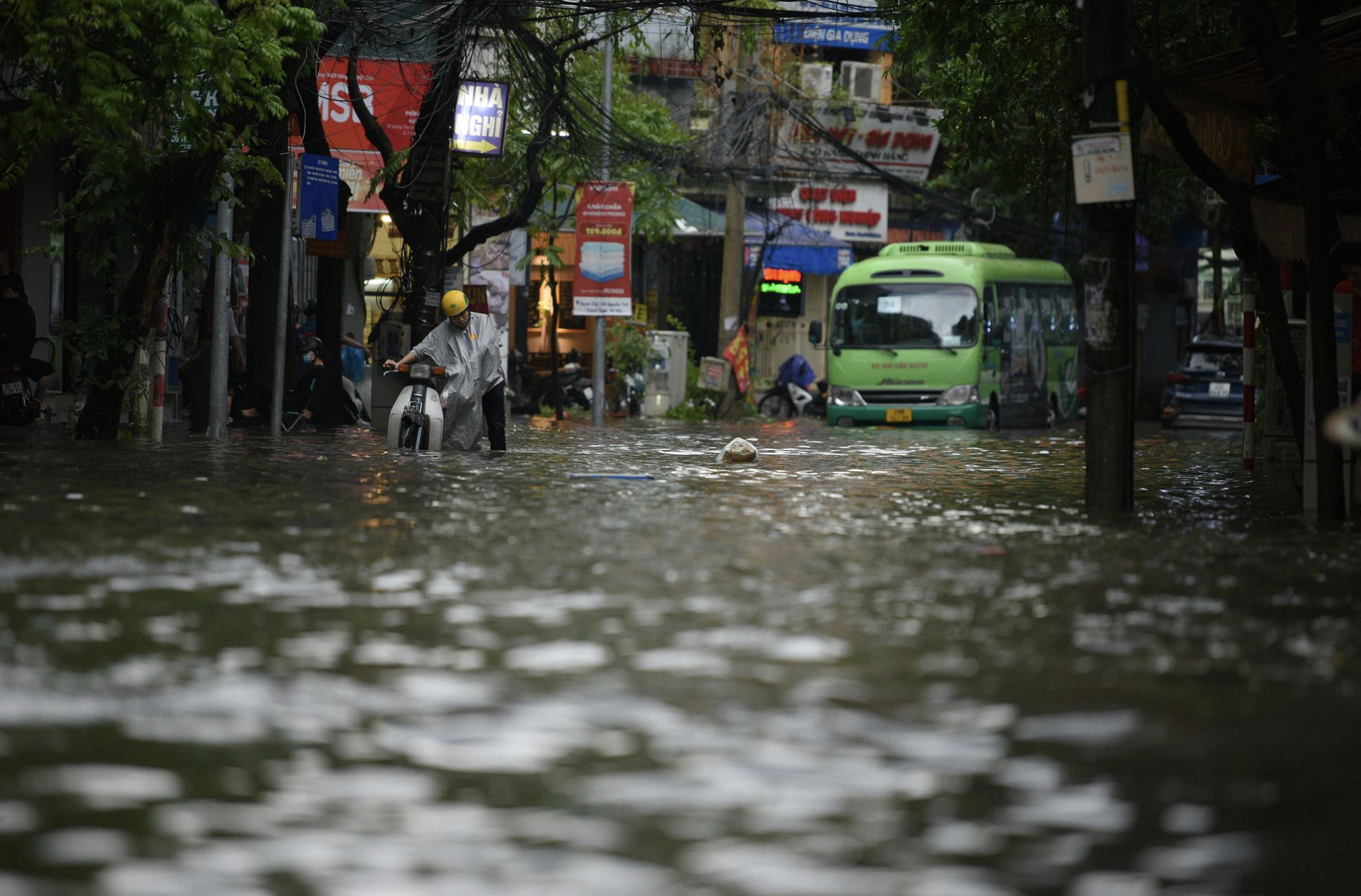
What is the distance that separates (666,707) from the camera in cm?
523

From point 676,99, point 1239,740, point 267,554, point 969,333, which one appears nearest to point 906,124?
point 676,99

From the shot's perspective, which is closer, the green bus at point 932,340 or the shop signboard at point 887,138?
the green bus at point 932,340

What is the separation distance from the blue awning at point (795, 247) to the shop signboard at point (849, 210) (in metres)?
1.11

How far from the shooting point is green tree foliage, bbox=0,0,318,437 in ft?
48.9

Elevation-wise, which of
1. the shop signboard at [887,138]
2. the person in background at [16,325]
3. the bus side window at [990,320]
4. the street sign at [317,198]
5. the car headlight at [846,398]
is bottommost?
the car headlight at [846,398]

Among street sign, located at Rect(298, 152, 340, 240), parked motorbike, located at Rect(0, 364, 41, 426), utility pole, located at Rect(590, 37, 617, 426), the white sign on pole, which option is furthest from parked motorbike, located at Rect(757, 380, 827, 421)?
the white sign on pole

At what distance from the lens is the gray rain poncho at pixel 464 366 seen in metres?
18.1

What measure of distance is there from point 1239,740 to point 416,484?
927 cm

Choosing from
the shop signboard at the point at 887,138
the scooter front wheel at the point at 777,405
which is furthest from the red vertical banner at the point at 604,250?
the shop signboard at the point at 887,138

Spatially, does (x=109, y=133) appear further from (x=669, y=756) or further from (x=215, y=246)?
(x=669, y=756)

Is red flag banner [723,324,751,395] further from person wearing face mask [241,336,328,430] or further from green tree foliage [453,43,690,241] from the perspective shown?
person wearing face mask [241,336,328,430]

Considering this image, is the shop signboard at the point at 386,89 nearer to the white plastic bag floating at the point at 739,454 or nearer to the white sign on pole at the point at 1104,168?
A: the white plastic bag floating at the point at 739,454

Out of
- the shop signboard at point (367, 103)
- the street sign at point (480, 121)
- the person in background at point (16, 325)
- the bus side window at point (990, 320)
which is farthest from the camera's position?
the bus side window at point (990, 320)

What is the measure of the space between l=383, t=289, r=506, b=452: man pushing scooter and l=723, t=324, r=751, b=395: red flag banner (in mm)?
17549
